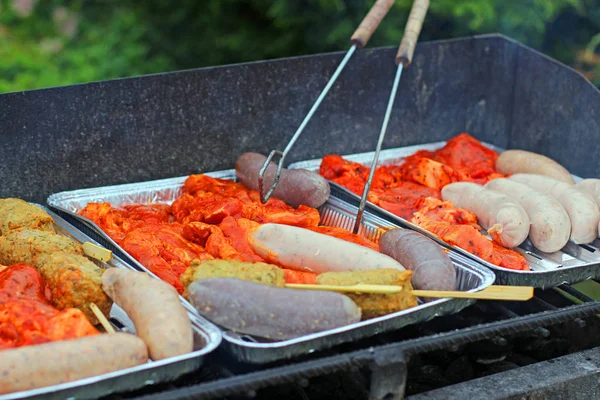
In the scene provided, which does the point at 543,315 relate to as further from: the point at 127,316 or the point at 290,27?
the point at 290,27

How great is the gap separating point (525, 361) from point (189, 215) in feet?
6.05

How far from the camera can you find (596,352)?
11.4ft

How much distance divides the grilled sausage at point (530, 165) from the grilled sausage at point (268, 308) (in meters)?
2.19

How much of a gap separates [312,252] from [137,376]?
0.99 meters

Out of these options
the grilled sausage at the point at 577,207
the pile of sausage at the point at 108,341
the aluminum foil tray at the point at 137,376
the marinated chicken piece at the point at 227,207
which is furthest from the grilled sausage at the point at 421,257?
the pile of sausage at the point at 108,341

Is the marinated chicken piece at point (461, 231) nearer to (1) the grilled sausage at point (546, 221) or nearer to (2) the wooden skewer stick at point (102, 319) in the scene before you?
Answer: (1) the grilled sausage at point (546, 221)

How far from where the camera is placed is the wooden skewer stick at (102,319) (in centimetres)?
295

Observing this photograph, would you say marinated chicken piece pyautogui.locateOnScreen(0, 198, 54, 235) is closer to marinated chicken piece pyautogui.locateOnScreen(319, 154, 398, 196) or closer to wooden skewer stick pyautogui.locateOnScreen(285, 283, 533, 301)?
wooden skewer stick pyautogui.locateOnScreen(285, 283, 533, 301)

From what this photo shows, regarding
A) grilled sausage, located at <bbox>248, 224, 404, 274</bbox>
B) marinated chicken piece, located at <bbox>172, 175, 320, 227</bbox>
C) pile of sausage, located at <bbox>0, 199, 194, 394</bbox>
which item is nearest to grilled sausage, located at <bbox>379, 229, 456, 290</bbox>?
grilled sausage, located at <bbox>248, 224, 404, 274</bbox>

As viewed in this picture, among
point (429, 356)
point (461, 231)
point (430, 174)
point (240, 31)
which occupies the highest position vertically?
point (240, 31)

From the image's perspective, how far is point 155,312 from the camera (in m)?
2.81

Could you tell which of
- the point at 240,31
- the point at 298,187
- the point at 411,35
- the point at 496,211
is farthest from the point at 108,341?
the point at 240,31

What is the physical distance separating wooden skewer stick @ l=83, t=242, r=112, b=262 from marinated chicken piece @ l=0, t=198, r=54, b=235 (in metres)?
0.32

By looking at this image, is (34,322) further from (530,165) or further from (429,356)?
(530,165)
